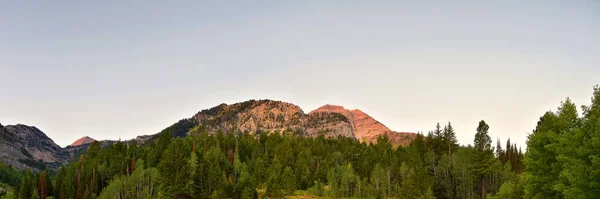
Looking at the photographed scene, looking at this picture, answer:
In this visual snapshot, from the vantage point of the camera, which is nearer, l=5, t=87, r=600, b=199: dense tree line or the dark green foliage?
the dark green foliage

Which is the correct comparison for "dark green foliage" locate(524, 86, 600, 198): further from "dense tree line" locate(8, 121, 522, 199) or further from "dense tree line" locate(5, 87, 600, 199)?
"dense tree line" locate(8, 121, 522, 199)

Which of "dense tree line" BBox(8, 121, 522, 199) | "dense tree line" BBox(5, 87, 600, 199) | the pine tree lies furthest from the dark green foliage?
the pine tree

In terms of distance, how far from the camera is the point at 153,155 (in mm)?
171500

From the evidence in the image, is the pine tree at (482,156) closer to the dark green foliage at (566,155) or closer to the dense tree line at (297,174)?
the dense tree line at (297,174)

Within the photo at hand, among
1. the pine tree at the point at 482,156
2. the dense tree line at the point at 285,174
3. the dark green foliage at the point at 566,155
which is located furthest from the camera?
the dense tree line at the point at 285,174

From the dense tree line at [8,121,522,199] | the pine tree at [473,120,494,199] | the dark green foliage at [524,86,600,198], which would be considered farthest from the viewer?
the dense tree line at [8,121,522,199]

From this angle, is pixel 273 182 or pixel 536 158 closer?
pixel 536 158

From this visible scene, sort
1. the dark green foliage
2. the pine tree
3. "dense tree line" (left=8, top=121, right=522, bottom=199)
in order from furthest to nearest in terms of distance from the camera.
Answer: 1. "dense tree line" (left=8, top=121, right=522, bottom=199)
2. the pine tree
3. the dark green foliage

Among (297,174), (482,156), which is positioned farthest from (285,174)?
(482,156)

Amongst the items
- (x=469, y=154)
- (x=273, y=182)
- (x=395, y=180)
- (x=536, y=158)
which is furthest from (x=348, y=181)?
(x=536, y=158)

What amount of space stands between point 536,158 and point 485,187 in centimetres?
8670

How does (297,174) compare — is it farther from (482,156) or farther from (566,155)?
(566,155)

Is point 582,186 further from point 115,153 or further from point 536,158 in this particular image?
point 115,153

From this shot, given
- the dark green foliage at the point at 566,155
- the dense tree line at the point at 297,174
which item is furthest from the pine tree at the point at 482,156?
the dark green foliage at the point at 566,155
